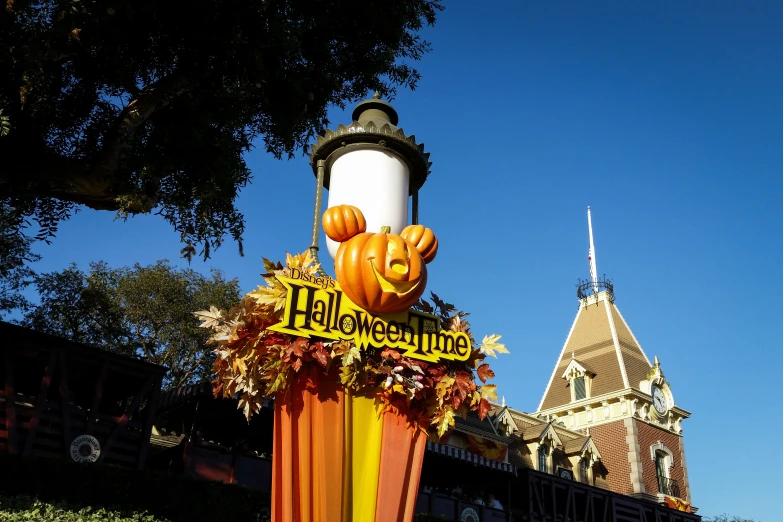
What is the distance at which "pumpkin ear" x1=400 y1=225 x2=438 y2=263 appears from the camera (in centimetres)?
550

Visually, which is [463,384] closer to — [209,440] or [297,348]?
[297,348]

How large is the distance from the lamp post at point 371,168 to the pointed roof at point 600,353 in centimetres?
2782

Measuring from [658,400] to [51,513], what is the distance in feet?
100

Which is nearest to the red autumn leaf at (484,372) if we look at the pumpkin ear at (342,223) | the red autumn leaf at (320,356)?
the red autumn leaf at (320,356)

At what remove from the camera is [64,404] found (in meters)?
10.3

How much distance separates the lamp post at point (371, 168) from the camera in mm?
5844

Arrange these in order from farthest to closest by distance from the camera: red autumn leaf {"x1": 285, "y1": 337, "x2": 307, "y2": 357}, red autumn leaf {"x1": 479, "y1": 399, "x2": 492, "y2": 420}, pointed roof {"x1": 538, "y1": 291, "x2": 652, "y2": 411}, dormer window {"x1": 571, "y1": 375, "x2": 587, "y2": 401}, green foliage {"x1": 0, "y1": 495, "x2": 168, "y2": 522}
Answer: dormer window {"x1": 571, "y1": 375, "x2": 587, "y2": 401} < pointed roof {"x1": 538, "y1": 291, "x2": 652, "y2": 411} < green foliage {"x1": 0, "y1": 495, "x2": 168, "y2": 522} < red autumn leaf {"x1": 479, "y1": 399, "x2": 492, "y2": 420} < red autumn leaf {"x1": 285, "y1": 337, "x2": 307, "y2": 357}

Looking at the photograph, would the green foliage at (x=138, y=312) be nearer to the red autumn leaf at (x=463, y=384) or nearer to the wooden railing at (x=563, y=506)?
the wooden railing at (x=563, y=506)

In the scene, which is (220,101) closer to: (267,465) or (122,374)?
(122,374)

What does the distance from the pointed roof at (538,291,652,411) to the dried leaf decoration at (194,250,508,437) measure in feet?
92.3

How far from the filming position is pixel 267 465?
12477 millimetres

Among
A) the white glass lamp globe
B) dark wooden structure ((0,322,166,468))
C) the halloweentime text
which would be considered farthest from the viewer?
dark wooden structure ((0,322,166,468))

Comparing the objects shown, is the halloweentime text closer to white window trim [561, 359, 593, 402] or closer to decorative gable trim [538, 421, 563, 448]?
decorative gable trim [538, 421, 563, 448]

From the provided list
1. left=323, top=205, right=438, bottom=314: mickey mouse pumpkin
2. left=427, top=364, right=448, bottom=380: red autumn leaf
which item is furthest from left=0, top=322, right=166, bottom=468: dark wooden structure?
left=427, top=364, right=448, bottom=380: red autumn leaf
